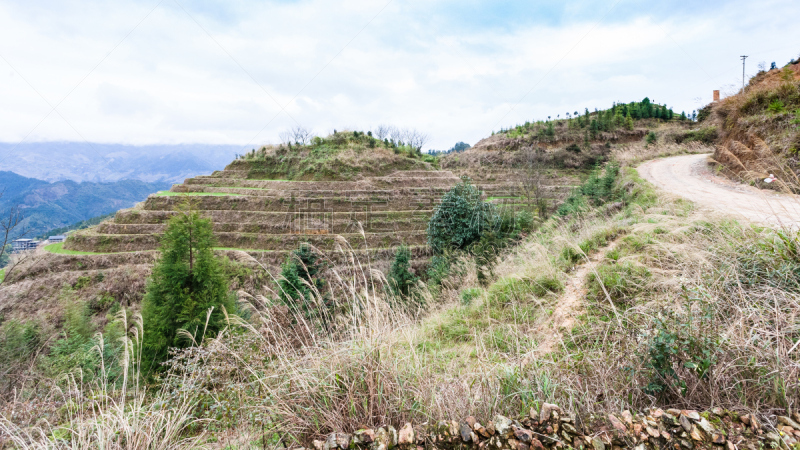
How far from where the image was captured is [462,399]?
6.15 feet

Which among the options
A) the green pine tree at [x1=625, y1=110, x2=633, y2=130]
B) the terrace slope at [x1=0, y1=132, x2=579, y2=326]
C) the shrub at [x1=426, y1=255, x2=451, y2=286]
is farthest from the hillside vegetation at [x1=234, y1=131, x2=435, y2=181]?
the green pine tree at [x1=625, y1=110, x2=633, y2=130]

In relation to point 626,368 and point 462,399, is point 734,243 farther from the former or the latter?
point 462,399

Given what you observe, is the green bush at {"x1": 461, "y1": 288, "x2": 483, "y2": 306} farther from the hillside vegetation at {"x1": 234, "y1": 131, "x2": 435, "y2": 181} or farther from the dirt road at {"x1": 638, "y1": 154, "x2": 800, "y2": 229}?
the hillside vegetation at {"x1": 234, "y1": 131, "x2": 435, "y2": 181}

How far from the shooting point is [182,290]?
9.20 metres

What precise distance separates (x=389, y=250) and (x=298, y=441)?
20.7 m

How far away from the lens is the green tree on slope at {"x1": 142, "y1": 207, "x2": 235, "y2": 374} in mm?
8852

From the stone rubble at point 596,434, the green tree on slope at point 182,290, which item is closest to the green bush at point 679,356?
the stone rubble at point 596,434

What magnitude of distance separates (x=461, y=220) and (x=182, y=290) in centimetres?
1022

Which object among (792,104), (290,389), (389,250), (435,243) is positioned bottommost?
(389,250)

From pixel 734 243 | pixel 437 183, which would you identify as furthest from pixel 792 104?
pixel 437 183

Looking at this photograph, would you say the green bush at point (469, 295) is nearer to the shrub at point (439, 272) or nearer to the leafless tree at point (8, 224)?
the shrub at point (439, 272)

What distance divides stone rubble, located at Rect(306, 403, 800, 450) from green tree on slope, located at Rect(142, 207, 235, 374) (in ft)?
28.6

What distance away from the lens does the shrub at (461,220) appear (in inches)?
516

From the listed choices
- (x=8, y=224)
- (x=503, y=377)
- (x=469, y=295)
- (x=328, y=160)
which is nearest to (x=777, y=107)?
(x=469, y=295)
